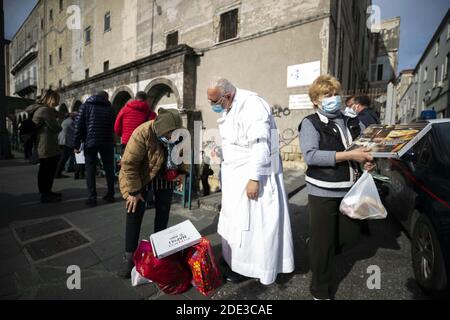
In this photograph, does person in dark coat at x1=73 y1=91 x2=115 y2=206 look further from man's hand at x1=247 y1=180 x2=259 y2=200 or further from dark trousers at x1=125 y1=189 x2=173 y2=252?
man's hand at x1=247 y1=180 x2=259 y2=200

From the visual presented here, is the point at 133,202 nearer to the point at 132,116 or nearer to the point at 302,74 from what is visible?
the point at 132,116

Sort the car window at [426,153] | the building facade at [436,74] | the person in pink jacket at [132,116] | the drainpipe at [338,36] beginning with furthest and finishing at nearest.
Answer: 1. the building facade at [436,74]
2. the drainpipe at [338,36]
3. the person in pink jacket at [132,116]
4. the car window at [426,153]

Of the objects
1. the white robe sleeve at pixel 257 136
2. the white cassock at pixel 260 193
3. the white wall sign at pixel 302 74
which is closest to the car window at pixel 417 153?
the white cassock at pixel 260 193

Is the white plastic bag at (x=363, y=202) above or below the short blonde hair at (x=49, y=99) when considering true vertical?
below

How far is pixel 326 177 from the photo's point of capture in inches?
74.4

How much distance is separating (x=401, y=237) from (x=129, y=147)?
3489mm

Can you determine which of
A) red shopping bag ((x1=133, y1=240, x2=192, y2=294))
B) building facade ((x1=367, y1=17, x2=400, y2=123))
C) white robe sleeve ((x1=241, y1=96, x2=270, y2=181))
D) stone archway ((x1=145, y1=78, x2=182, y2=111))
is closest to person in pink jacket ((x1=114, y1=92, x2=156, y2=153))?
red shopping bag ((x1=133, y1=240, x2=192, y2=294))

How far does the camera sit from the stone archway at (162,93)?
1212cm

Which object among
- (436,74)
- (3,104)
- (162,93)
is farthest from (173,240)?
(436,74)

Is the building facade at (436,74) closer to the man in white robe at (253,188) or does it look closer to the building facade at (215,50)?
the building facade at (215,50)

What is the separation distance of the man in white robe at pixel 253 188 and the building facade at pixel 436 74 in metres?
21.9

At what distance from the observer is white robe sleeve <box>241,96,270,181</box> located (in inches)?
75.8

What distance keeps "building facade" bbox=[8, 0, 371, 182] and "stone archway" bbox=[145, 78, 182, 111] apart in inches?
2.0

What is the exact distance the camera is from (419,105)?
1101 inches
